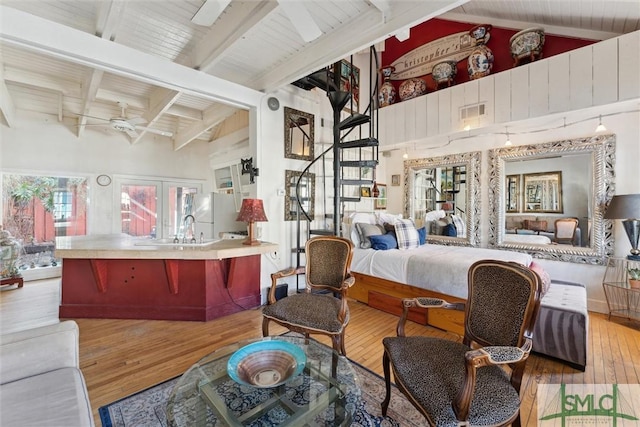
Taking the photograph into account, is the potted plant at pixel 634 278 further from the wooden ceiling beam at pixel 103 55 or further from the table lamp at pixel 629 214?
the wooden ceiling beam at pixel 103 55

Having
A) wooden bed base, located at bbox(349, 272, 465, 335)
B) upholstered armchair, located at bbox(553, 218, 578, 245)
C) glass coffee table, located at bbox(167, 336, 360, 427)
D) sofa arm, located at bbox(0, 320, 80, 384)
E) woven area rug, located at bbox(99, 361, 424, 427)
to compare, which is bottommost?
woven area rug, located at bbox(99, 361, 424, 427)

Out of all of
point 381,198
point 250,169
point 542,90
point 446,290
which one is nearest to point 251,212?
point 250,169

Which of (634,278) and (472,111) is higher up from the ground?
(472,111)

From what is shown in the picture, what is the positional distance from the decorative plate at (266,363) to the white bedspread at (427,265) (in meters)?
1.77

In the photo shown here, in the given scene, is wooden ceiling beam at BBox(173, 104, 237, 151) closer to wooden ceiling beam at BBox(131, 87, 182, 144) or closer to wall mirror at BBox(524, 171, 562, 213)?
wooden ceiling beam at BBox(131, 87, 182, 144)

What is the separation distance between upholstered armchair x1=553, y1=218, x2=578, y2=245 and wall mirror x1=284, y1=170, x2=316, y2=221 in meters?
3.26

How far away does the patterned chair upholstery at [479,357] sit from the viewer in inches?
41.9

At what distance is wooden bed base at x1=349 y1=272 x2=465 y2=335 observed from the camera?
2.62m

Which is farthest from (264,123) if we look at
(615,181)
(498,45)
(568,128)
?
(615,181)

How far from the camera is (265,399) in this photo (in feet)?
4.00

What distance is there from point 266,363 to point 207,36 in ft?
10.2

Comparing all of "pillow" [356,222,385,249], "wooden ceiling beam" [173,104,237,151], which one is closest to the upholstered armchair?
"pillow" [356,222,385,249]

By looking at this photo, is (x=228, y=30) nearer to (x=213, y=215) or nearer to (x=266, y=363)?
(x=213, y=215)

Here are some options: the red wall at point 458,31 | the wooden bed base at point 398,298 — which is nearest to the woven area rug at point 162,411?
the wooden bed base at point 398,298
